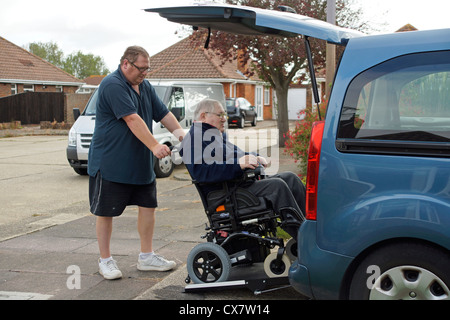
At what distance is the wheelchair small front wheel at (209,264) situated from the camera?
423cm

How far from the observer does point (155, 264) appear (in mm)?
4926

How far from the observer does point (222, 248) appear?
426cm

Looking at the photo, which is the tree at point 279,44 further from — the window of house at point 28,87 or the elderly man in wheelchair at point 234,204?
the window of house at point 28,87

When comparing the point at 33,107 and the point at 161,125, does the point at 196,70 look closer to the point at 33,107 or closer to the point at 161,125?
the point at 33,107

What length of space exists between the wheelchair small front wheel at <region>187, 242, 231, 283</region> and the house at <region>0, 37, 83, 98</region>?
34.3 m

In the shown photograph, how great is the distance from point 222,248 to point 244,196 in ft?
1.47

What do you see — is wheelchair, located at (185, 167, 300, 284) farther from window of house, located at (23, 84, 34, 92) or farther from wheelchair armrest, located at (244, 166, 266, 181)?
window of house, located at (23, 84, 34, 92)

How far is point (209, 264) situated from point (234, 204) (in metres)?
0.53

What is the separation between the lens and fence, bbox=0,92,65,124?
32.2m

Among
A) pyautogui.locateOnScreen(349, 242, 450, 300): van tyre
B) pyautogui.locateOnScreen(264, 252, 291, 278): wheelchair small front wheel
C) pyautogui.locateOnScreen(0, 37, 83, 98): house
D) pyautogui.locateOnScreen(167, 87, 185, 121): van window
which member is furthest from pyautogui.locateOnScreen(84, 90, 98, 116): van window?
pyautogui.locateOnScreen(0, 37, 83, 98): house

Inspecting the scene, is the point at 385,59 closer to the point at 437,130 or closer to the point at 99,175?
the point at 437,130

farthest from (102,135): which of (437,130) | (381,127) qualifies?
(437,130)

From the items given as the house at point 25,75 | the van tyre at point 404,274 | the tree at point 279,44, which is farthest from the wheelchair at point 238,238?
the house at point 25,75

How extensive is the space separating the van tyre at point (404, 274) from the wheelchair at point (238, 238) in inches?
39.2
